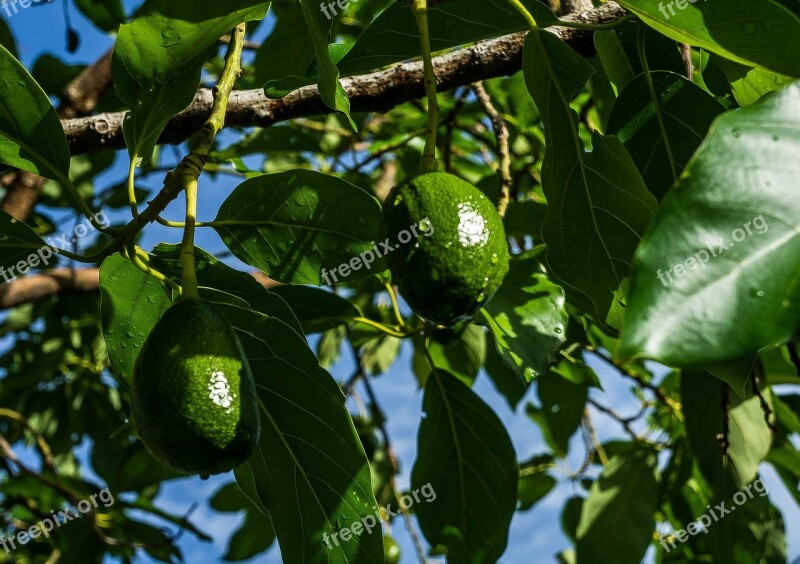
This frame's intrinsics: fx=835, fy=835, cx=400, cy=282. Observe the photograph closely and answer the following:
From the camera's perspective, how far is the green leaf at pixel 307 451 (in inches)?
47.4

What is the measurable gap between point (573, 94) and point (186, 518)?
2358 millimetres

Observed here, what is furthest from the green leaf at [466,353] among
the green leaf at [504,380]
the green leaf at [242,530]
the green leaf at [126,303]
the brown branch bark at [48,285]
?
the green leaf at [242,530]

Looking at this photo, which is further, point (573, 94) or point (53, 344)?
point (53, 344)

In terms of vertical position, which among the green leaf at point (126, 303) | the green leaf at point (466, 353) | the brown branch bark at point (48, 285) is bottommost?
the green leaf at point (466, 353)

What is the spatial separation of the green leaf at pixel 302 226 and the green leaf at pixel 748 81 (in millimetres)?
577

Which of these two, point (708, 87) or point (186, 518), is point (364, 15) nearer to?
point (708, 87)

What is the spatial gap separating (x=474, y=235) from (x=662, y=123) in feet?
1.67

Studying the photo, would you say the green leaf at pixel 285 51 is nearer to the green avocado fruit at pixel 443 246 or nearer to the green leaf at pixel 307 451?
the green leaf at pixel 307 451

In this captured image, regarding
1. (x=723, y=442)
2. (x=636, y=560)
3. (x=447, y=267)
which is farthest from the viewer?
(x=636, y=560)

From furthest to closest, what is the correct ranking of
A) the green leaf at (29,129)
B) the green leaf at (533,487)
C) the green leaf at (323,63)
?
the green leaf at (533,487), the green leaf at (29,129), the green leaf at (323,63)

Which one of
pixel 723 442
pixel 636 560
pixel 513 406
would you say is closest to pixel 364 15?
pixel 513 406

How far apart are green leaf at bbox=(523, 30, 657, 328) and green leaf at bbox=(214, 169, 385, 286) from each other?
276 mm

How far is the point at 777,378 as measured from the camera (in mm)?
2514

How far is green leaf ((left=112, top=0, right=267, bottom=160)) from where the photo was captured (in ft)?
3.52
